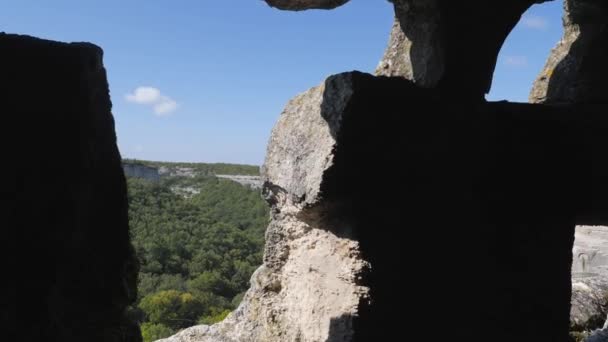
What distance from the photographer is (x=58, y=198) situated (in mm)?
1640

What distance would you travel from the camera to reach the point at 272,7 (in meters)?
3.20

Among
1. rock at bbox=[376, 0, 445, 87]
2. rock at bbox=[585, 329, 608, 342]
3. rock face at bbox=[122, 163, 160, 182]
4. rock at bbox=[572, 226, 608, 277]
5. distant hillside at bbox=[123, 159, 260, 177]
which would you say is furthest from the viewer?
distant hillside at bbox=[123, 159, 260, 177]

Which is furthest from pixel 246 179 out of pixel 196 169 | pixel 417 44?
pixel 417 44

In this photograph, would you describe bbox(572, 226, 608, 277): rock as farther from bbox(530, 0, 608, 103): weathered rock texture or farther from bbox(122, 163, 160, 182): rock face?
bbox(122, 163, 160, 182): rock face

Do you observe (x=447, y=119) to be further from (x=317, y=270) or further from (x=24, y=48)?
(x=24, y=48)

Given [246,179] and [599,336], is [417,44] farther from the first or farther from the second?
[246,179]

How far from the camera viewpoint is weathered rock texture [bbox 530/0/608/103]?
406 cm

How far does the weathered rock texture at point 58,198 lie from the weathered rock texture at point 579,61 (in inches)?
136

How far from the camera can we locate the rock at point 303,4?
3168 mm

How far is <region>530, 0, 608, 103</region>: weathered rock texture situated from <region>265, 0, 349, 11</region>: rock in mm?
1912

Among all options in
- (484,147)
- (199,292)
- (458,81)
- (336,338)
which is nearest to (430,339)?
(336,338)

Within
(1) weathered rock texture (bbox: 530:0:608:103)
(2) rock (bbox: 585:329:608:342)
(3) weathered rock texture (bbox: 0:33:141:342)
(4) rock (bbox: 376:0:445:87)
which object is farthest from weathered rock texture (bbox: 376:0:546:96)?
(2) rock (bbox: 585:329:608:342)

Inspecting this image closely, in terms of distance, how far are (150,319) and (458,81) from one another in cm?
1089

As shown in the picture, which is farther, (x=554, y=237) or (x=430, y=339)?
(x=554, y=237)
